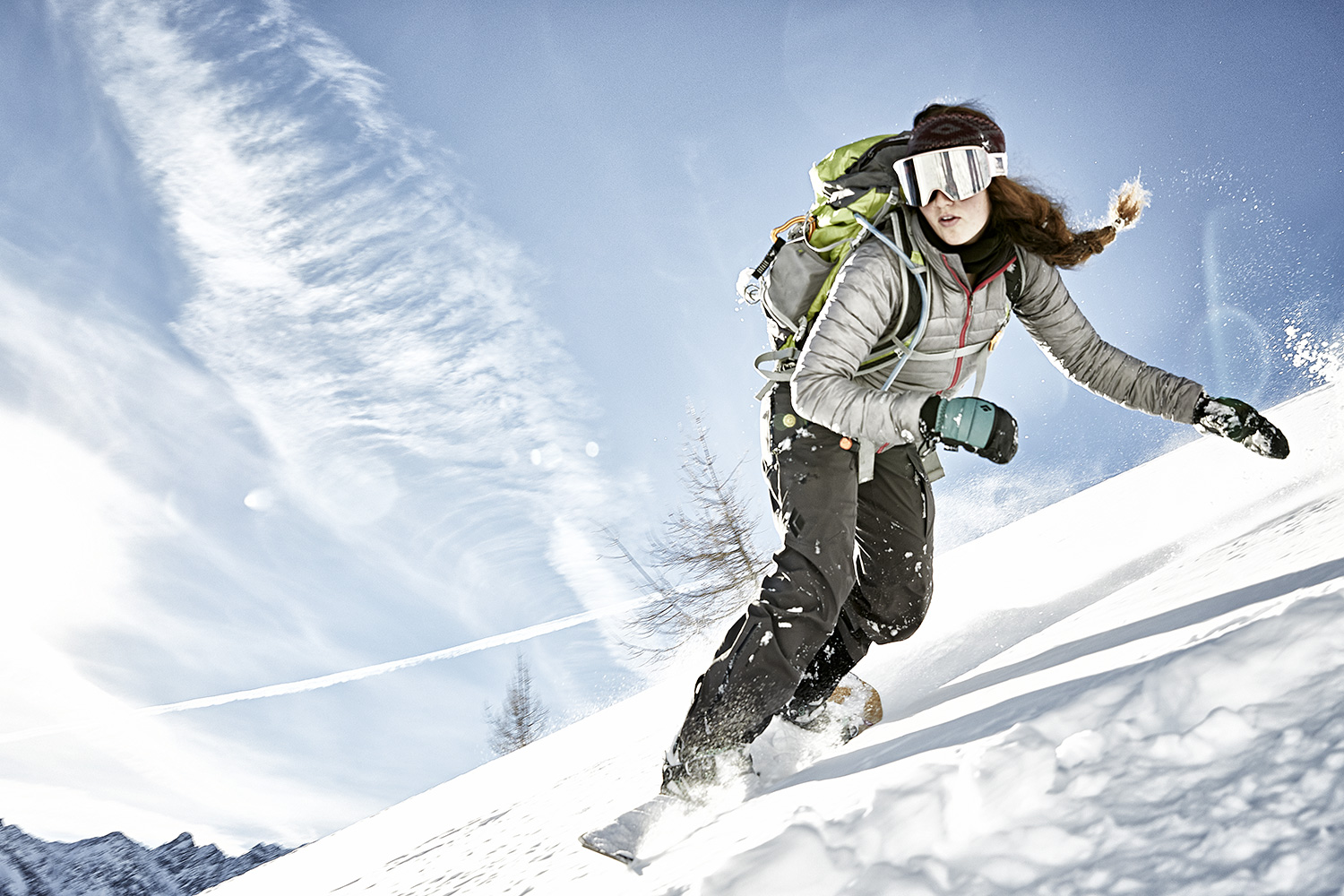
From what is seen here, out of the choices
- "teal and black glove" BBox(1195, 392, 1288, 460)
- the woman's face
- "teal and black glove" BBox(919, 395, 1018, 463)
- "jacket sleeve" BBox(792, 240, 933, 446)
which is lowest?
"teal and black glove" BBox(1195, 392, 1288, 460)

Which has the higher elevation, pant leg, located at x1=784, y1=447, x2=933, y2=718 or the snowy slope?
pant leg, located at x1=784, y1=447, x2=933, y2=718

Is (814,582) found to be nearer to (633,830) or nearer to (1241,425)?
(633,830)

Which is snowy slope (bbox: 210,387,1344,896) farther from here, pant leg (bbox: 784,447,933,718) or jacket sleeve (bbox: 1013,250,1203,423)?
jacket sleeve (bbox: 1013,250,1203,423)

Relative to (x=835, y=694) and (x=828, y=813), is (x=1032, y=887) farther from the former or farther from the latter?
(x=835, y=694)

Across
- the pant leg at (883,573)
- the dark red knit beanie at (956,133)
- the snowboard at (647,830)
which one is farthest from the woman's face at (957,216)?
the snowboard at (647,830)

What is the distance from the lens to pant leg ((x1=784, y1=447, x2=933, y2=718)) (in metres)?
2.42

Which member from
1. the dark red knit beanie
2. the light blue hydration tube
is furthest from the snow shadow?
the dark red knit beanie

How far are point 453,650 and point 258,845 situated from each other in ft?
311

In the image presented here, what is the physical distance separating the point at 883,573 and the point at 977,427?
30.8 inches

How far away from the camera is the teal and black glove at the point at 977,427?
5.85 feet

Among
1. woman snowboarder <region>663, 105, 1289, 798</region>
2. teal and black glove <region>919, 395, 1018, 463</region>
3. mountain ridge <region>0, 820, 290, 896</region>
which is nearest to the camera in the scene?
teal and black glove <region>919, 395, 1018, 463</region>

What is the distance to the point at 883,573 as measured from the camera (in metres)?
2.43

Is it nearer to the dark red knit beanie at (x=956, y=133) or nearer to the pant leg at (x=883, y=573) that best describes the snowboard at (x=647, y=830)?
the pant leg at (x=883, y=573)

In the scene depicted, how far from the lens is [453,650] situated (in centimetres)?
2958
